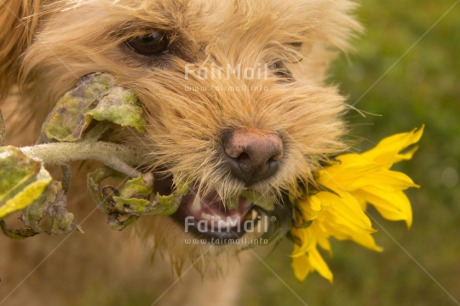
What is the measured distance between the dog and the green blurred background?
118cm

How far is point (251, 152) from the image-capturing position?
80.7 inches

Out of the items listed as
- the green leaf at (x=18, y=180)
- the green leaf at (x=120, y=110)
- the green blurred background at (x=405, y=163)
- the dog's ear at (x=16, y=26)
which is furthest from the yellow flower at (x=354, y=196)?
the green blurred background at (x=405, y=163)

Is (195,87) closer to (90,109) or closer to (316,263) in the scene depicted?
(90,109)

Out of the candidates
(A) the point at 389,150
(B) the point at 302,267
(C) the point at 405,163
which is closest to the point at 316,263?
(B) the point at 302,267

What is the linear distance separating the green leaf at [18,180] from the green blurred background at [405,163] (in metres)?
2.06

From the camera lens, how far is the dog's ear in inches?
89.7

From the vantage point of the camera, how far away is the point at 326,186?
2287 mm

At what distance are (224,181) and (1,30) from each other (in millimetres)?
811

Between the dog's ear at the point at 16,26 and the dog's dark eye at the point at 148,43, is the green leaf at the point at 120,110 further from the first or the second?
the dog's ear at the point at 16,26

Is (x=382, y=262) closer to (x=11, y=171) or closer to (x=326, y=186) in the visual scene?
(x=326, y=186)

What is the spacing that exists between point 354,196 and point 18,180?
3.47 feet

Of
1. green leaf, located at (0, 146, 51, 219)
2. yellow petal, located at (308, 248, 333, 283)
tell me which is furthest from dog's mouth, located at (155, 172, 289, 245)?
green leaf, located at (0, 146, 51, 219)

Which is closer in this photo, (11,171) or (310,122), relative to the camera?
(11,171)

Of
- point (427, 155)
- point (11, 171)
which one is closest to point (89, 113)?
point (11, 171)
